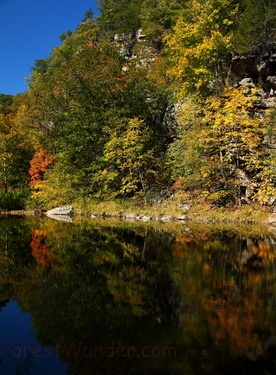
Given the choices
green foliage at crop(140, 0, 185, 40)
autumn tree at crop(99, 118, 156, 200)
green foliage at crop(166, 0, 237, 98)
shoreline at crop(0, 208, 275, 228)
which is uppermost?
green foliage at crop(140, 0, 185, 40)

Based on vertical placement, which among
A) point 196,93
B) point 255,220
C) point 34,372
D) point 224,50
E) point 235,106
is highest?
point 224,50

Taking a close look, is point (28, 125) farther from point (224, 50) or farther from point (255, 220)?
point (255, 220)

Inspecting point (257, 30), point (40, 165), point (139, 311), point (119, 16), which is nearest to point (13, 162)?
point (40, 165)

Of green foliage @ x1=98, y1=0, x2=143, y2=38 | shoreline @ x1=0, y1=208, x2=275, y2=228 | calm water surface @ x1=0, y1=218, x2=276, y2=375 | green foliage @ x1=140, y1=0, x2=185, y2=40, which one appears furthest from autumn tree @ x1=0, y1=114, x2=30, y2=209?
green foliage @ x1=98, y1=0, x2=143, y2=38

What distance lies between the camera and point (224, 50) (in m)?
24.7

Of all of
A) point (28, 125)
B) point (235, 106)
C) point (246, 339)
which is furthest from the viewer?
point (28, 125)

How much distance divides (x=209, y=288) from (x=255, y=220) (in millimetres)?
12757

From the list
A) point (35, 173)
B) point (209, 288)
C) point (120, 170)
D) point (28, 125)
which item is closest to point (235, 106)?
point (120, 170)

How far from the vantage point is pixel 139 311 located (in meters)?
5.73

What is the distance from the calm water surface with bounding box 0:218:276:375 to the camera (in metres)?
4.11

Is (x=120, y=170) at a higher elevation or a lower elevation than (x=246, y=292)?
higher

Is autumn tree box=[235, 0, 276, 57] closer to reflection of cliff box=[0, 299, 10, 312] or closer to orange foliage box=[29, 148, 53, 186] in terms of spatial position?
orange foliage box=[29, 148, 53, 186]

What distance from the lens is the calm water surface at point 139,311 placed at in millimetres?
4109

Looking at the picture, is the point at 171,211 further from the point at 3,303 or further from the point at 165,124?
the point at 3,303
